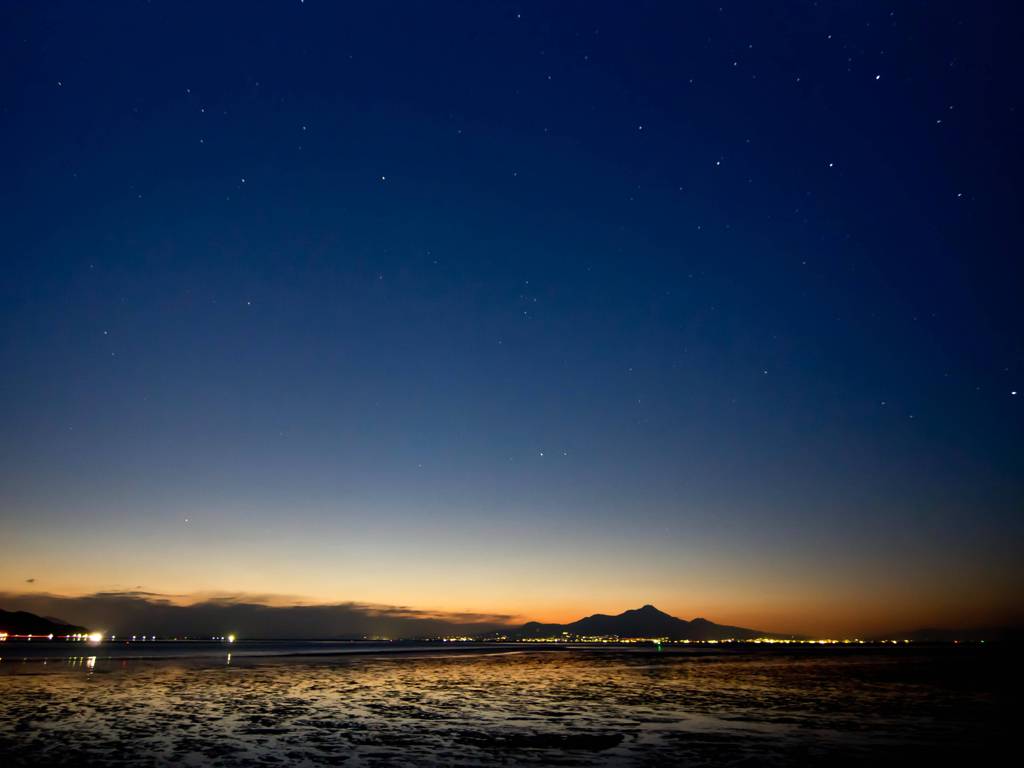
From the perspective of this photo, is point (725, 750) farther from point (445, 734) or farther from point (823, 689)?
point (823, 689)

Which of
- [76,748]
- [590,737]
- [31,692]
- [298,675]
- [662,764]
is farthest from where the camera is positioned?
[298,675]

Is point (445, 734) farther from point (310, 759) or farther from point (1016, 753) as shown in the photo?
point (1016, 753)

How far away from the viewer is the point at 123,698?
33.3m

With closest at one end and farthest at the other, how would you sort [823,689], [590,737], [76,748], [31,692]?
[76,748], [590,737], [31,692], [823,689]

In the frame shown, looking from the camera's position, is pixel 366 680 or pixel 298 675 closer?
pixel 366 680

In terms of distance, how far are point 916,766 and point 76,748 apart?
22758 mm

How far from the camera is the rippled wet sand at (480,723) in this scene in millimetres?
19047

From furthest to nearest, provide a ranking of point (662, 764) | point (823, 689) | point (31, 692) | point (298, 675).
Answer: point (298, 675), point (823, 689), point (31, 692), point (662, 764)

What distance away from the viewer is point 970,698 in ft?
122

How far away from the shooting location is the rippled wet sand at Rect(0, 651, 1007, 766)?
1905 centimetres

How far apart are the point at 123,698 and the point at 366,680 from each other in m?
18.2

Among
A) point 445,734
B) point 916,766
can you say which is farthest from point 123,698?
point 916,766

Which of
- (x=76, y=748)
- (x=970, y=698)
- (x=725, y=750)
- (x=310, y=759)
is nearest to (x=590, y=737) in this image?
(x=725, y=750)

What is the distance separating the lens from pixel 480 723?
2530cm
